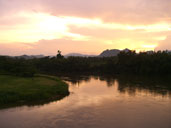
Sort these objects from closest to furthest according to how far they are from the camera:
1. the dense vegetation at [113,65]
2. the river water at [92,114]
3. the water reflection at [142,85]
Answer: the river water at [92,114], the water reflection at [142,85], the dense vegetation at [113,65]

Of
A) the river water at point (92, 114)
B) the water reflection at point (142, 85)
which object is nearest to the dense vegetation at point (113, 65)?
the water reflection at point (142, 85)

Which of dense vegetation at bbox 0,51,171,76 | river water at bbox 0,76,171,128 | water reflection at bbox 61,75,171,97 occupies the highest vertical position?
dense vegetation at bbox 0,51,171,76

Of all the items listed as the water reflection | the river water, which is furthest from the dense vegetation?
the river water

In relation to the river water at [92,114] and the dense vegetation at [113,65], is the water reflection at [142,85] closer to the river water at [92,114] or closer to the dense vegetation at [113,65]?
the river water at [92,114]

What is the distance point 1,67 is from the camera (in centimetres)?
3338

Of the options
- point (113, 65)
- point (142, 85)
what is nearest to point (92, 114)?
point (142, 85)

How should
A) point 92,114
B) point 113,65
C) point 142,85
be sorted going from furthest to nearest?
point 113,65 → point 142,85 → point 92,114

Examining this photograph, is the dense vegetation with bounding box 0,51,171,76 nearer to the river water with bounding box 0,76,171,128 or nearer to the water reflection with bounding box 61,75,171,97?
the water reflection with bounding box 61,75,171,97

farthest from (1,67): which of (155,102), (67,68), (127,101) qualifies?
(67,68)

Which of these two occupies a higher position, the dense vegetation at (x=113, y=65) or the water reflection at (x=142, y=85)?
the dense vegetation at (x=113, y=65)

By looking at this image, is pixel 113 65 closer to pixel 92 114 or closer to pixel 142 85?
pixel 142 85

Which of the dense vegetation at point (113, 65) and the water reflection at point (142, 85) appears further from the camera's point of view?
the dense vegetation at point (113, 65)

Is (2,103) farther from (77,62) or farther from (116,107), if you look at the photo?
(77,62)

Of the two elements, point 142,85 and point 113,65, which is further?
point 113,65
